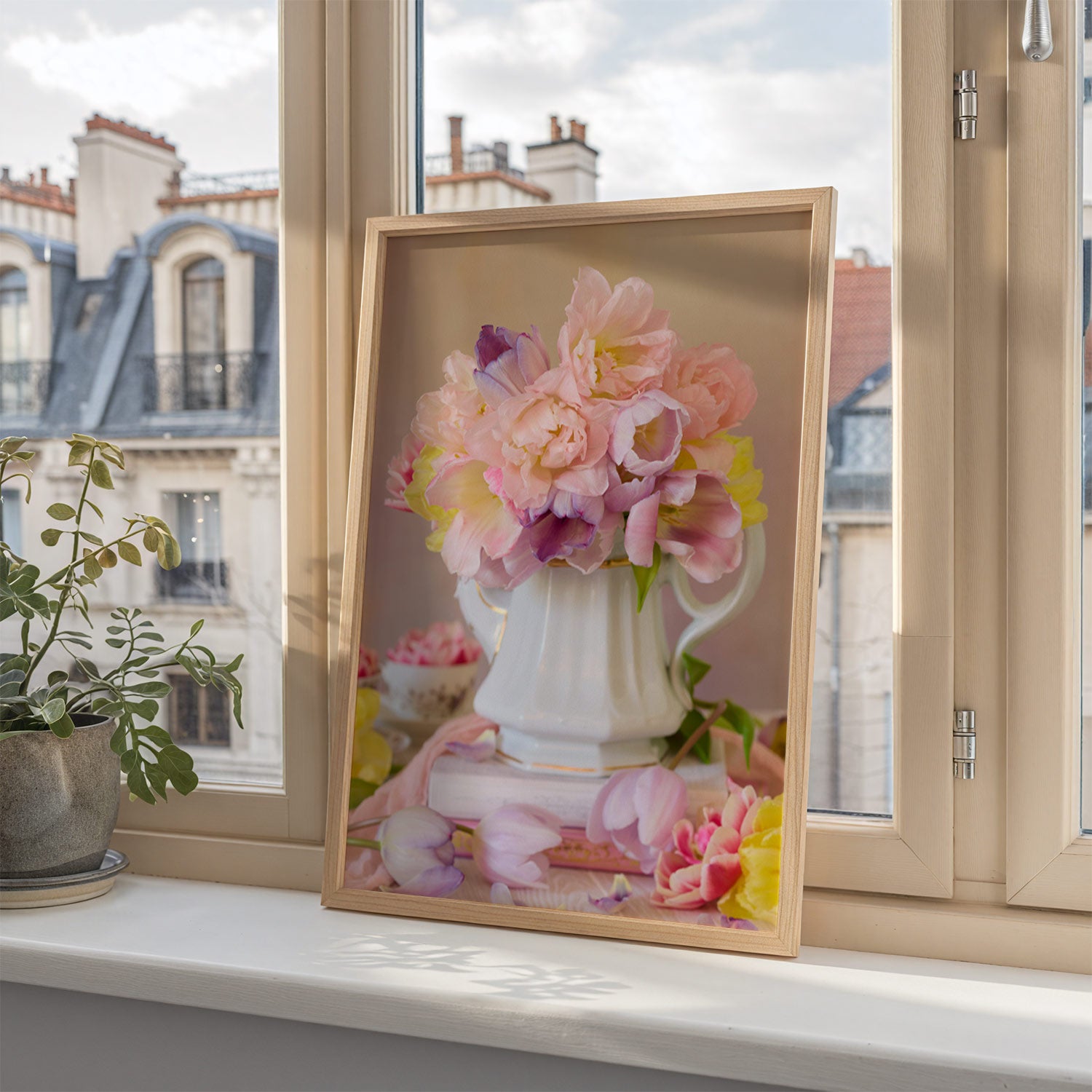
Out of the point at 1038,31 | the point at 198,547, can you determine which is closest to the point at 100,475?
the point at 198,547

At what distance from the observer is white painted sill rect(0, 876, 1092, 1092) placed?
965mm

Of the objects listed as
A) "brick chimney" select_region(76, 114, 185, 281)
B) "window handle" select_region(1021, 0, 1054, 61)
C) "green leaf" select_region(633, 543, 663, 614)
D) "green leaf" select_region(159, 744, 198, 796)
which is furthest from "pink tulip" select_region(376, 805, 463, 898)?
"window handle" select_region(1021, 0, 1054, 61)

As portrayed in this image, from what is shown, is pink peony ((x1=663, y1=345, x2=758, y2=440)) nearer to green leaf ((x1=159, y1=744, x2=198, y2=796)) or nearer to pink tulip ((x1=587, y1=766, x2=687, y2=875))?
pink tulip ((x1=587, y1=766, x2=687, y2=875))

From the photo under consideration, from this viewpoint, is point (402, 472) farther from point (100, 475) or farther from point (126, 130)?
point (126, 130)

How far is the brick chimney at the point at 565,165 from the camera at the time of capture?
133cm

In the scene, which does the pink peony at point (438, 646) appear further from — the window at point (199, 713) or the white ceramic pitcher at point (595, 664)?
the window at point (199, 713)

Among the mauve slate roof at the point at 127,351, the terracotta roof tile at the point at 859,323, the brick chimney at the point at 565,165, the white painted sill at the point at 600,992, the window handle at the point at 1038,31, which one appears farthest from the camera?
the mauve slate roof at the point at 127,351

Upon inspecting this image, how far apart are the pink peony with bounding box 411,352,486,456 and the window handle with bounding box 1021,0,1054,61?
0.68 meters

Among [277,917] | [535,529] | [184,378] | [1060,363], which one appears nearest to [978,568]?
[1060,363]

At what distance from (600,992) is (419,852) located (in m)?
0.30

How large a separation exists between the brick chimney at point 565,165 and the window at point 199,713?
0.80m

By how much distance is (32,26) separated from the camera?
154 centimetres

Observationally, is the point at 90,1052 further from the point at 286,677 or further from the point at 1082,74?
the point at 1082,74

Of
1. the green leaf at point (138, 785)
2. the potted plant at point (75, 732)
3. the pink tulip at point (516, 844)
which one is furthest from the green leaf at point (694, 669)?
the green leaf at point (138, 785)
